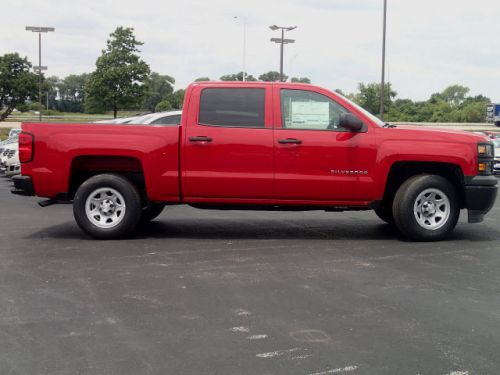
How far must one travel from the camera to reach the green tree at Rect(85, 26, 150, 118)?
46.4 m

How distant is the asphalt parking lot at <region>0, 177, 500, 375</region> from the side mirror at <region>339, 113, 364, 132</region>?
143 cm

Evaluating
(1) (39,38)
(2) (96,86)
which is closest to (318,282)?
(2) (96,86)

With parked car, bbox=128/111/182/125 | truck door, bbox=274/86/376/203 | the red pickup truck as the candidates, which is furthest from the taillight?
parked car, bbox=128/111/182/125

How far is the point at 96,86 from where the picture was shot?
152ft

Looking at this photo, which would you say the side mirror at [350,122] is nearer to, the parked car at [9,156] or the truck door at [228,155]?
the truck door at [228,155]

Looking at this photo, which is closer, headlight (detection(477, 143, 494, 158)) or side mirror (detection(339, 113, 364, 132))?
side mirror (detection(339, 113, 364, 132))

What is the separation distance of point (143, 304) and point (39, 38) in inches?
1816

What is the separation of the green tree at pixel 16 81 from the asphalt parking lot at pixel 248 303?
47.1 m

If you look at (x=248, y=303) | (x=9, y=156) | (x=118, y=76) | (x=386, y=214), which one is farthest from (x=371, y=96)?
(x=248, y=303)

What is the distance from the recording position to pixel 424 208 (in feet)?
26.8

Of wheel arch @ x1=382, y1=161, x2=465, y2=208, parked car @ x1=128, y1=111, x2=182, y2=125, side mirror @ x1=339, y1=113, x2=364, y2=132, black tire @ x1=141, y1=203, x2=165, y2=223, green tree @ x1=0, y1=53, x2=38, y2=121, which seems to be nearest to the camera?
side mirror @ x1=339, y1=113, x2=364, y2=132

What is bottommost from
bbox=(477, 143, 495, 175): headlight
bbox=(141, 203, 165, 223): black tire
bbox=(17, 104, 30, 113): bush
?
bbox=(141, 203, 165, 223): black tire

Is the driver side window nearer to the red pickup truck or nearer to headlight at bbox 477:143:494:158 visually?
the red pickup truck

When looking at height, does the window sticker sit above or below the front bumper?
above
